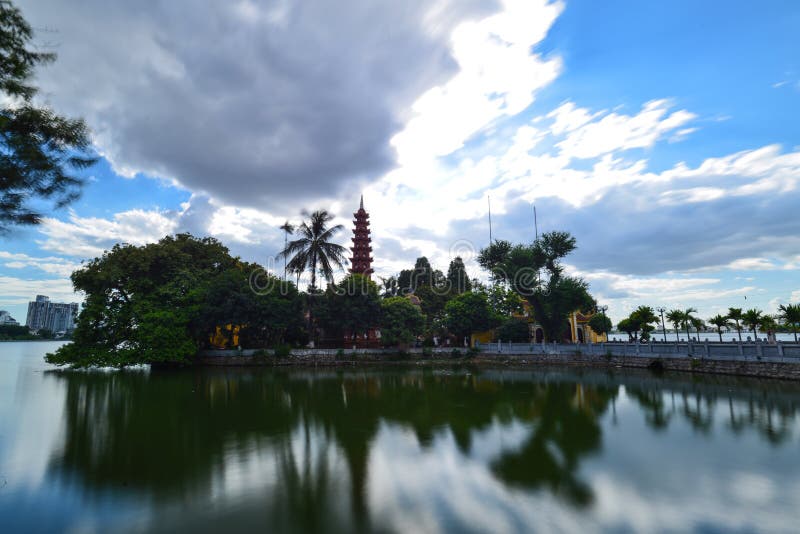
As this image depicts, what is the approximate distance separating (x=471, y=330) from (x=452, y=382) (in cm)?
1393

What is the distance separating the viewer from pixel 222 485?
583cm

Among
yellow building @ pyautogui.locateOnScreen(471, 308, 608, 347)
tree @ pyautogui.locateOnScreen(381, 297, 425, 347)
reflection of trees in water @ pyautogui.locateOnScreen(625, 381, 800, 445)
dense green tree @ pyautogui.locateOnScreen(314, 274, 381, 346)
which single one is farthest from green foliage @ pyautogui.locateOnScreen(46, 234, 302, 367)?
reflection of trees in water @ pyautogui.locateOnScreen(625, 381, 800, 445)

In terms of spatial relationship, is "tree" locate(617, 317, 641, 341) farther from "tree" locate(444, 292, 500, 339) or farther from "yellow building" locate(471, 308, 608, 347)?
"tree" locate(444, 292, 500, 339)

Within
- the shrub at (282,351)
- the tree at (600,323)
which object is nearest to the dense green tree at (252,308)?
the shrub at (282,351)

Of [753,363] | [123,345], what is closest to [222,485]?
[753,363]

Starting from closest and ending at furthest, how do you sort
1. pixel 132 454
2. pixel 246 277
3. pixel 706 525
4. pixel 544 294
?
pixel 706 525 → pixel 132 454 → pixel 246 277 → pixel 544 294

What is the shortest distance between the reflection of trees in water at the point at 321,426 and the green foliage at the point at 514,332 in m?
13.2

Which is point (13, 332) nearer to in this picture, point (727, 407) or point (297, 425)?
point (297, 425)

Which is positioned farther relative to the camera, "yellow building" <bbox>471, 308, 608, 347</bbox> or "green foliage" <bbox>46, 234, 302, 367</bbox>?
"yellow building" <bbox>471, 308, 608, 347</bbox>

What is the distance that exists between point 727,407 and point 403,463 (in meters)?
10.8

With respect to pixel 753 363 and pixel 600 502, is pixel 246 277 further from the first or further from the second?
pixel 753 363

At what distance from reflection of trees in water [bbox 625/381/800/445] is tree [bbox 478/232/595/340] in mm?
15531

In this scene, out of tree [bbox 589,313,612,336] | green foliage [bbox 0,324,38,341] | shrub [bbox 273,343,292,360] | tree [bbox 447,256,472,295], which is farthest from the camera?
green foliage [bbox 0,324,38,341]

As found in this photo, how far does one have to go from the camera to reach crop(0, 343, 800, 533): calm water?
4848 mm
